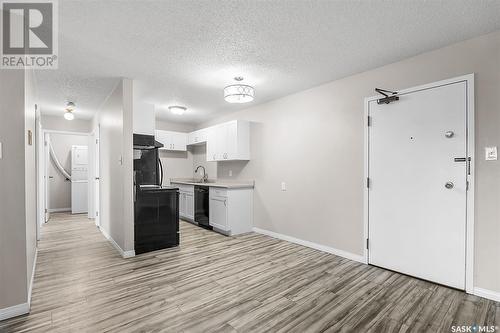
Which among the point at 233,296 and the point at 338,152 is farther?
the point at 338,152

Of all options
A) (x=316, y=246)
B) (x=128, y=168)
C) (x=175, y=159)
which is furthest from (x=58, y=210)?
(x=316, y=246)

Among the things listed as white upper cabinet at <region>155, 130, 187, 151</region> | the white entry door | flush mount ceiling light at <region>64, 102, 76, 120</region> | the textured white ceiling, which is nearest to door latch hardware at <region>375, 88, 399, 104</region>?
the white entry door

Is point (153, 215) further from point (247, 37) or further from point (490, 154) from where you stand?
point (490, 154)

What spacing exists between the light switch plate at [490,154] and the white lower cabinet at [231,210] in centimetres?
351

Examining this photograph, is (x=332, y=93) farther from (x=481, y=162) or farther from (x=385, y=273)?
(x=385, y=273)

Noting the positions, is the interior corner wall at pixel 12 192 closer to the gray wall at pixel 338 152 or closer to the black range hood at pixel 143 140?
the black range hood at pixel 143 140

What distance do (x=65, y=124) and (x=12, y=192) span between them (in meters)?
4.97

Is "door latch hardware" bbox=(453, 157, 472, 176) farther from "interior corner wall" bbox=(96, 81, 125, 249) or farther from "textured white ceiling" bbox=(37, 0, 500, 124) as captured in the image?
"interior corner wall" bbox=(96, 81, 125, 249)

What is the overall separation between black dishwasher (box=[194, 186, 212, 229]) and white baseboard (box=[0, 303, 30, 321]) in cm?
312

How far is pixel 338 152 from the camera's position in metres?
3.49

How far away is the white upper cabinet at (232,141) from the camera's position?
4.79 metres

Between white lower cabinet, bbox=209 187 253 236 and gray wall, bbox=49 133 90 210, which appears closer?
white lower cabinet, bbox=209 187 253 236

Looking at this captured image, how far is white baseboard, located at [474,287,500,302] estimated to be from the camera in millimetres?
2237

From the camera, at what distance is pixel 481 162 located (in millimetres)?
2334
